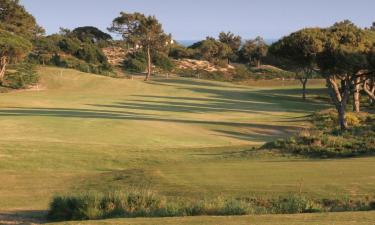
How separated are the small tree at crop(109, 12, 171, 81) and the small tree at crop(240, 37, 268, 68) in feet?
119

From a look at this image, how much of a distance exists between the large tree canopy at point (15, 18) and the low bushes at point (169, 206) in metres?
80.1

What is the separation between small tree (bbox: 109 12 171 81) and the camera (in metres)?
95.8

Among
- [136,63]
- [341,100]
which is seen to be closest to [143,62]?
[136,63]

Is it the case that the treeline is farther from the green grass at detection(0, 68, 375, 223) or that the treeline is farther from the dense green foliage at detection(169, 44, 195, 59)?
the dense green foliage at detection(169, 44, 195, 59)

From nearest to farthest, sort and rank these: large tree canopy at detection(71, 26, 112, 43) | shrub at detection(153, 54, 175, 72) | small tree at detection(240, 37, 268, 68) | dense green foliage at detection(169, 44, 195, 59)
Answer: shrub at detection(153, 54, 175, 72)
small tree at detection(240, 37, 268, 68)
dense green foliage at detection(169, 44, 195, 59)
large tree canopy at detection(71, 26, 112, 43)

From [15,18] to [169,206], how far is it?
85431 mm

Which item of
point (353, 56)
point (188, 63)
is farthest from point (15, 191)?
point (188, 63)

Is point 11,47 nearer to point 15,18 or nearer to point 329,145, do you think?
point 15,18

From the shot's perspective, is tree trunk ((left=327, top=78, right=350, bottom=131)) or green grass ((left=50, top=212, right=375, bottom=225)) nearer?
green grass ((left=50, top=212, right=375, bottom=225))

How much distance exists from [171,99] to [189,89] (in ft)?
43.8

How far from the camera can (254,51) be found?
440 feet

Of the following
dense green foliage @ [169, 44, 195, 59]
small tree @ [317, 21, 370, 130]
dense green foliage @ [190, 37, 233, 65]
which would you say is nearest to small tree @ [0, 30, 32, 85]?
small tree @ [317, 21, 370, 130]

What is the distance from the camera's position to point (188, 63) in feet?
416

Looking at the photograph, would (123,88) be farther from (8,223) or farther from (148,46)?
(8,223)
